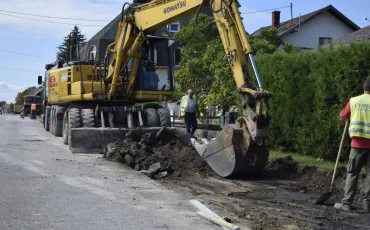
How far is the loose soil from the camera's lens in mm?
7141

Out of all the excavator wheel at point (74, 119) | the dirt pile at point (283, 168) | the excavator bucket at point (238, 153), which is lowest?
the dirt pile at point (283, 168)

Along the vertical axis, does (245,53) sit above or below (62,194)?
above

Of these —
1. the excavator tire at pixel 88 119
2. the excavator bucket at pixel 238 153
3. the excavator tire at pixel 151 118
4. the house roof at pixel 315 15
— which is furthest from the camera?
the house roof at pixel 315 15

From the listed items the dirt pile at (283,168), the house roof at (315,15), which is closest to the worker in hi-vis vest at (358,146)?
the dirt pile at (283,168)

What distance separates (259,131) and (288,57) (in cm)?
514

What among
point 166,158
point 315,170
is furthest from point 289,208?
point 166,158

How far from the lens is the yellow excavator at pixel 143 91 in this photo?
33.0 feet

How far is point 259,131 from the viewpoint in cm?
954

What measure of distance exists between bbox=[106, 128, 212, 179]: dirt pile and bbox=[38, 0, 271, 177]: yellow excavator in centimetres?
35

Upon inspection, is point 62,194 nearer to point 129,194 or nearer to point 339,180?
point 129,194

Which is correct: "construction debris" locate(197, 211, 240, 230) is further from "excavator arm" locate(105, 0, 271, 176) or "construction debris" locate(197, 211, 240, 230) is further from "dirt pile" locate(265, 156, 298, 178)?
"dirt pile" locate(265, 156, 298, 178)

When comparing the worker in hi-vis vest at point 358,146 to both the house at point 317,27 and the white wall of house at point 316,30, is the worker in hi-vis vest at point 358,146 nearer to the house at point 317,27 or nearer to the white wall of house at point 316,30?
the house at point 317,27

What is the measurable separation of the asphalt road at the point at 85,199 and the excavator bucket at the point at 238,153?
1495 millimetres

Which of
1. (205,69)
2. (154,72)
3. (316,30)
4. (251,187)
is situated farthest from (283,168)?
(316,30)
